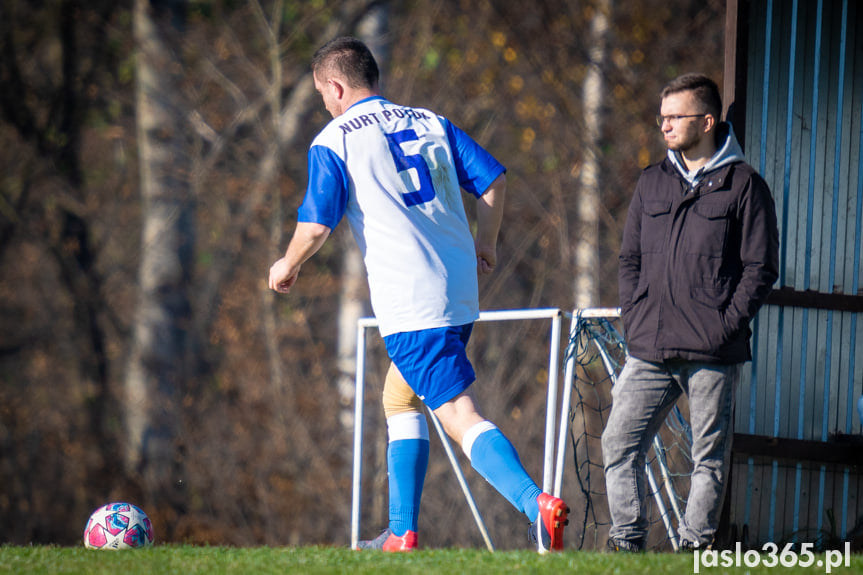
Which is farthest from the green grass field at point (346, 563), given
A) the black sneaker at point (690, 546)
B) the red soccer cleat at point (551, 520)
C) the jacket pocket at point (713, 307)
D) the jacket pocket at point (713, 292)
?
the jacket pocket at point (713, 292)

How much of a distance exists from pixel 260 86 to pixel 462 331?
8.93 m

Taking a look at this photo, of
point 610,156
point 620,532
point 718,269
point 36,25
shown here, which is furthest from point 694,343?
point 36,25

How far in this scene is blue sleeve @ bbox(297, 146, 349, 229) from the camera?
12.1 feet

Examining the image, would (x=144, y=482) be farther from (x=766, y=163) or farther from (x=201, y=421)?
(x=766, y=163)

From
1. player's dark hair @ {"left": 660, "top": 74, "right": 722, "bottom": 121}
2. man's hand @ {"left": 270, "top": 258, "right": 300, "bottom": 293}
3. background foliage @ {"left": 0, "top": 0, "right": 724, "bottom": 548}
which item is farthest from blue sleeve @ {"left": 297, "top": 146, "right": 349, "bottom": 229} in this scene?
background foliage @ {"left": 0, "top": 0, "right": 724, "bottom": 548}

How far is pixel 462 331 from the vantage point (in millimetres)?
3766

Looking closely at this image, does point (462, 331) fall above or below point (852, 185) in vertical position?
below

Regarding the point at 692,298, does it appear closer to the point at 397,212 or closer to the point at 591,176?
the point at 397,212

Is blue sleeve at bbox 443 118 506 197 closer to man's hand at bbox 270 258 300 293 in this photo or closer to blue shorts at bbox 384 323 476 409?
blue shorts at bbox 384 323 476 409

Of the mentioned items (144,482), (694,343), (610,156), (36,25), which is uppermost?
(36,25)

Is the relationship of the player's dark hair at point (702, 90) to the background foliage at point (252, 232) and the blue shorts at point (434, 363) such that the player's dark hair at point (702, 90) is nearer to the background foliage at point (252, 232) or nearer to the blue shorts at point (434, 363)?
the blue shorts at point (434, 363)

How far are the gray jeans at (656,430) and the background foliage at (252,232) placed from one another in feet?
19.6

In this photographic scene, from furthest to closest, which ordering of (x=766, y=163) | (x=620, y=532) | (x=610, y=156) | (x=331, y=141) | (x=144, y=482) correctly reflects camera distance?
(x=144, y=482), (x=610, y=156), (x=766, y=163), (x=620, y=532), (x=331, y=141)

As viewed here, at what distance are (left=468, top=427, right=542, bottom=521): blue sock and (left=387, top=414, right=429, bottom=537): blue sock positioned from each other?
0.53m
